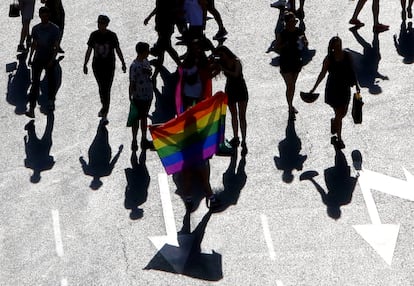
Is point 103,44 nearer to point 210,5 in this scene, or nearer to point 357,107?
point 210,5

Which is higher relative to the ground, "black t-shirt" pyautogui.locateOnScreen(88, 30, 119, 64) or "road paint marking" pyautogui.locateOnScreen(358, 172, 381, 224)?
"black t-shirt" pyautogui.locateOnScreen(88, 30, 119, 64)

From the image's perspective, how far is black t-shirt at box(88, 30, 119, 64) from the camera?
24.5m

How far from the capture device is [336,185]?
23016mm

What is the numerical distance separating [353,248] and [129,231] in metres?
3.20

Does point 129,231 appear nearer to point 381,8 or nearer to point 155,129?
point 155,129

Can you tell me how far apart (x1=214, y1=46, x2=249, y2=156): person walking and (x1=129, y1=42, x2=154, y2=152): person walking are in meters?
1.09

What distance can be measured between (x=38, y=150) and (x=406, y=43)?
22.5 ft

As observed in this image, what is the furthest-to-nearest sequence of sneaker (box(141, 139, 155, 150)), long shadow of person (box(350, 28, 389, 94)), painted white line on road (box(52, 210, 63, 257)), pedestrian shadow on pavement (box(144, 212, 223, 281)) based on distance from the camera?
long shadow of person (box(350, 28, 389, 94))
sneaker (box(141, 139, 155, 150))
painted white line on road (box(52, 210, 63, 257))
pedestrian shadow on pavement (box(144, 212, 223, 281))

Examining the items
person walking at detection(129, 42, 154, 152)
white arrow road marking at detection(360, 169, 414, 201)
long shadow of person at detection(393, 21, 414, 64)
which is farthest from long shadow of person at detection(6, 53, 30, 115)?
long shadow of person at detection(393, 21, 414, 64)

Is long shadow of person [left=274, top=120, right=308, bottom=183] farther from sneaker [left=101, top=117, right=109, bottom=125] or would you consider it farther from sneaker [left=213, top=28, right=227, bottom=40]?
sneaker [left=213, top=28, right=227, bottom=40]

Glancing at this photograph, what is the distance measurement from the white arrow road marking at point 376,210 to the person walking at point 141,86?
343 cm

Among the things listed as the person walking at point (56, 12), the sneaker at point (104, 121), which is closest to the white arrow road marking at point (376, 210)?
the sneaker at point (104, 121)

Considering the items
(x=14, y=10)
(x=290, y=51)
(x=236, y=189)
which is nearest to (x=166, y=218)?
(x=236, y=189)

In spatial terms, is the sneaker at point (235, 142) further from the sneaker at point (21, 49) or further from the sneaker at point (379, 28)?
the sneaker at point (21, 49)
